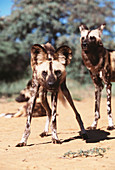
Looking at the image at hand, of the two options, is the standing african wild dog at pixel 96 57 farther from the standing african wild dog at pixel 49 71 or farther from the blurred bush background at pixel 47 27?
the blurred bush background at pixel 47 27

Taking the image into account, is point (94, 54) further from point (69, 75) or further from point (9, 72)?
point (9, 72)

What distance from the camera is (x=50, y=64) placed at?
4.68 metres

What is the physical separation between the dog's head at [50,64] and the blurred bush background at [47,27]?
52.2ft

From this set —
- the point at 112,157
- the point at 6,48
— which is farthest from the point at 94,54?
the point at 6,48

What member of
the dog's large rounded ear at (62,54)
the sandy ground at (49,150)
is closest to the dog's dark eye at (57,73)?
the dog's large rounded ear at (62,54)

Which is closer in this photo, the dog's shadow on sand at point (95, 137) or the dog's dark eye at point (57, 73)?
the dog's dark eye at point (57, 73)

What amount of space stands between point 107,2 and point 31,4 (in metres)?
6.59

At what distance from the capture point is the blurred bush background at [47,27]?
21.2 meters

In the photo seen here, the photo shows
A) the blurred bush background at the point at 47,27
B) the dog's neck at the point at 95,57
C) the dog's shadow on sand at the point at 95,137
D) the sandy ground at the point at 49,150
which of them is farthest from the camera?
the blurred bush background at the point at 47,27

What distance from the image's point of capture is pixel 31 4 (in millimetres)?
23406

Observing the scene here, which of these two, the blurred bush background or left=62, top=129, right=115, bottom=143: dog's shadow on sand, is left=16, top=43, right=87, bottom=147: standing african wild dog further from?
the blurred bush background

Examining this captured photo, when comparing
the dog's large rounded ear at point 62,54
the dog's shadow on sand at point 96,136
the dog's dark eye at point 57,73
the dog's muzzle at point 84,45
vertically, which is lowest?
the dog's shadow on sand at point 96,136

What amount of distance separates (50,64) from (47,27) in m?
18.1

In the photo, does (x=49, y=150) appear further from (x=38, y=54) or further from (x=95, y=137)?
(x=38, y=54)
